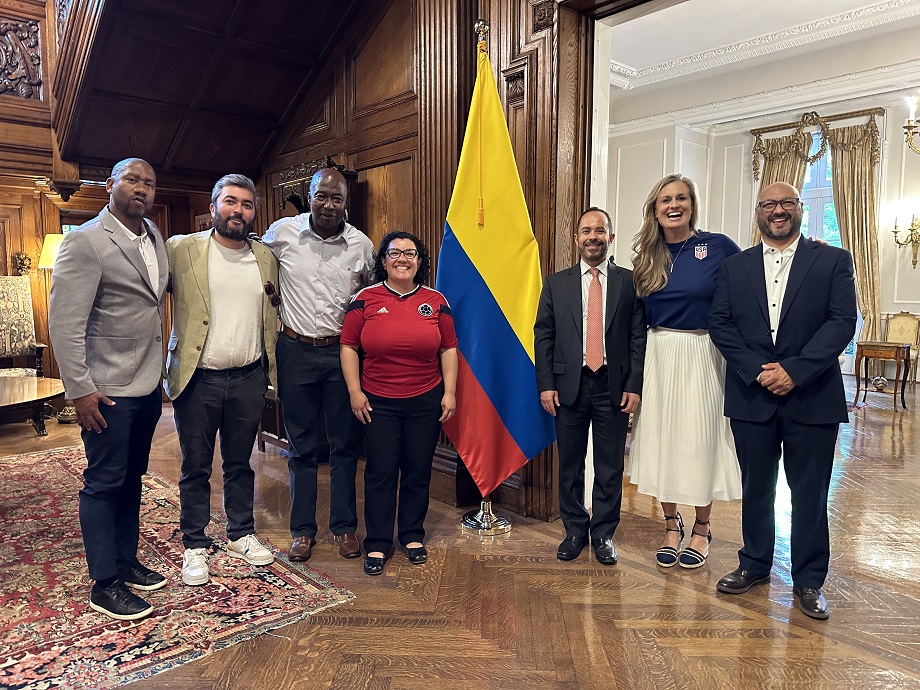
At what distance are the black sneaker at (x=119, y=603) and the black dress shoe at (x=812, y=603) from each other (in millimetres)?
2507

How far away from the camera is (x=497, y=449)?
3430 mm

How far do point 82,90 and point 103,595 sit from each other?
3.63 metres

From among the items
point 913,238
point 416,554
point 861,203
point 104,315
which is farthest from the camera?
point 861,203

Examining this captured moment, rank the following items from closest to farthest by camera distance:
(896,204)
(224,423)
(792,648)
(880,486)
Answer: (792,648)
(224,423)
(880,486)
(896,204)

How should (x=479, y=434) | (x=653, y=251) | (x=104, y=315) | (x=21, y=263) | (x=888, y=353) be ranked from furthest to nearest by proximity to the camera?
(x=888, y=353)
(x=21, y=263)
(x=479, y=434)
(x=653, y=251)
(x=104, y=315)

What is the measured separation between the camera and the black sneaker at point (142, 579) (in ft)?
9.18

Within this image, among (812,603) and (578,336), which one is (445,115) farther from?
(812,603)

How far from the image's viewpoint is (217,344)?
9.29ft

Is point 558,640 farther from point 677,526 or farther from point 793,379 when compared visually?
point 793,379

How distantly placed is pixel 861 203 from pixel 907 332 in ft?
5.98

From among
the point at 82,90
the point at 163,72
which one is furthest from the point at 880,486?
the point at 82,90

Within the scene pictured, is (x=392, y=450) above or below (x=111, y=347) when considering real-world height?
below

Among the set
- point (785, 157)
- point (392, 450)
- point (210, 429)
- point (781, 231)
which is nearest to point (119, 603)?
point (210, 429)

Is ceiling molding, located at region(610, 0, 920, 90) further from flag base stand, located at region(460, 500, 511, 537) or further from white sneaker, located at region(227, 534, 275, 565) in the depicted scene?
white sneaker, located at region(227, 534, 275, 565)
